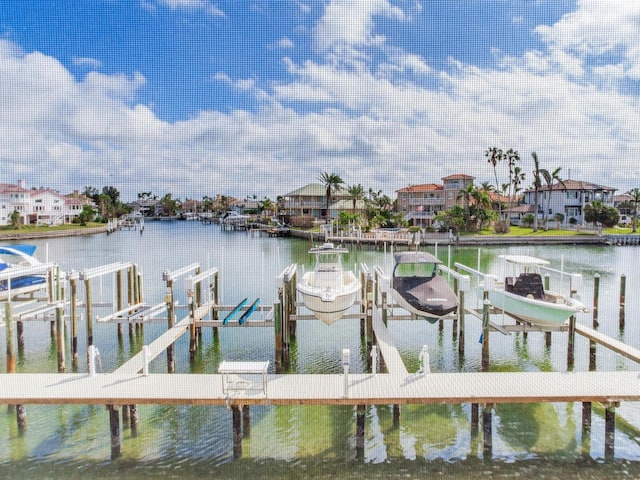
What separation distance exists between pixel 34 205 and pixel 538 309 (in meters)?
116

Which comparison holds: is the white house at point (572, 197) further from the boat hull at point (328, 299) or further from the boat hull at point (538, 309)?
the boat hull at point (328, 299)

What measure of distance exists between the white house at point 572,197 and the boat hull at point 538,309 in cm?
7172

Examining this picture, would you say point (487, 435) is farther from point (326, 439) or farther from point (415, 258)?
point (415, 258)

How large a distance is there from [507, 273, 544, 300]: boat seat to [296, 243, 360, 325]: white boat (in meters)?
5.44

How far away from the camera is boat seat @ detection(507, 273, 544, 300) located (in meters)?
15.1

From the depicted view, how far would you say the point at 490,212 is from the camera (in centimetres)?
7006

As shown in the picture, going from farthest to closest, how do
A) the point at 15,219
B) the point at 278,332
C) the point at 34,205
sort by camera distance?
the point at 34,205
the point at 15,219
the point at 278,332

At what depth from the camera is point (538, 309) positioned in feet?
46.7

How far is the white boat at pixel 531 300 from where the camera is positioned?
1395 cm

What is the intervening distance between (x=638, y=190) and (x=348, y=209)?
53433 millimetres

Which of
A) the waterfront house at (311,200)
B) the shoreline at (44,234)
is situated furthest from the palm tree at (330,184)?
the shoreline at (44,234)

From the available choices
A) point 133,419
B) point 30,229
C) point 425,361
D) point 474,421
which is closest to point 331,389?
point 425,361

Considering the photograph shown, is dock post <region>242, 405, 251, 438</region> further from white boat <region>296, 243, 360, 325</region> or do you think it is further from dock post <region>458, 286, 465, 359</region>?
dock post <region>458, 286, 465, 359</region>

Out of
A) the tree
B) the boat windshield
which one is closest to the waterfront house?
the tree
